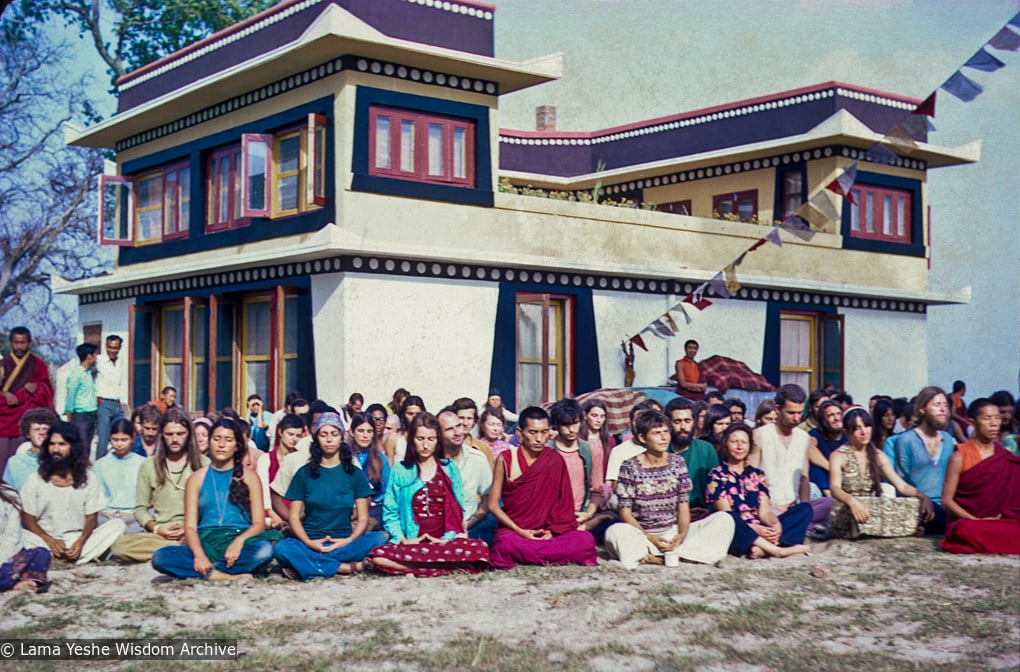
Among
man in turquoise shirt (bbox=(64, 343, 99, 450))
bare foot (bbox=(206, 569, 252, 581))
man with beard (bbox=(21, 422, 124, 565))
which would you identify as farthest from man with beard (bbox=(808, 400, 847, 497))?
man in turquoise shirt (bbox=(64, 343, 99, 450))

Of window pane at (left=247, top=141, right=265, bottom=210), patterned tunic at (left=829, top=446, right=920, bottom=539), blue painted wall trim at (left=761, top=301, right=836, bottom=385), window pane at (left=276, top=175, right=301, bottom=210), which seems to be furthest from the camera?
blue painted wall trim at (left=761, top=301, right=836, bottom=385)

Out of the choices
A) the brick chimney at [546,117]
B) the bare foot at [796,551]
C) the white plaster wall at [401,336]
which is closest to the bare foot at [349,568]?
the bare foot at [796,551]

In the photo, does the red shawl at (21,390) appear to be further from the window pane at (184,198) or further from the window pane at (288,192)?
the window pane at (184,198)

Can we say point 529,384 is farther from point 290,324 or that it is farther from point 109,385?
point 109,385

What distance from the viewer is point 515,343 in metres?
16.5

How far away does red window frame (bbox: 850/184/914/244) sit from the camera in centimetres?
2173

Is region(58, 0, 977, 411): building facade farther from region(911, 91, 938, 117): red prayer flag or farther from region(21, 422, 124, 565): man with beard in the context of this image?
region(21, 422, 124, 565): man with beard

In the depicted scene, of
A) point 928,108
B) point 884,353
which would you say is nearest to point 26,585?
point 928,108

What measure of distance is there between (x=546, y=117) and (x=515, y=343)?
11.9 metres

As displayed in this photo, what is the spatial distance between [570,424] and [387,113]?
7633 millimetres

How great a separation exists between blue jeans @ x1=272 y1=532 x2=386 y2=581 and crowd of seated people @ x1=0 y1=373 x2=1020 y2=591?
1cm

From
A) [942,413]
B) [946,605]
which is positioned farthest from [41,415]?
[942,413]

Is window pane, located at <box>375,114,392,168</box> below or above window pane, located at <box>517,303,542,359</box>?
above

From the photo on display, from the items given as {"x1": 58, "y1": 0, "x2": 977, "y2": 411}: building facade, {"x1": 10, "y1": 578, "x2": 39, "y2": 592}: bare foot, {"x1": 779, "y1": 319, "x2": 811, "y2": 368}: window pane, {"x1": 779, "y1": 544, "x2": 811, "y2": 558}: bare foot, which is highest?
{"x1": 58, "y1": 0, "x2": 977, "y2": 411}: building facade
